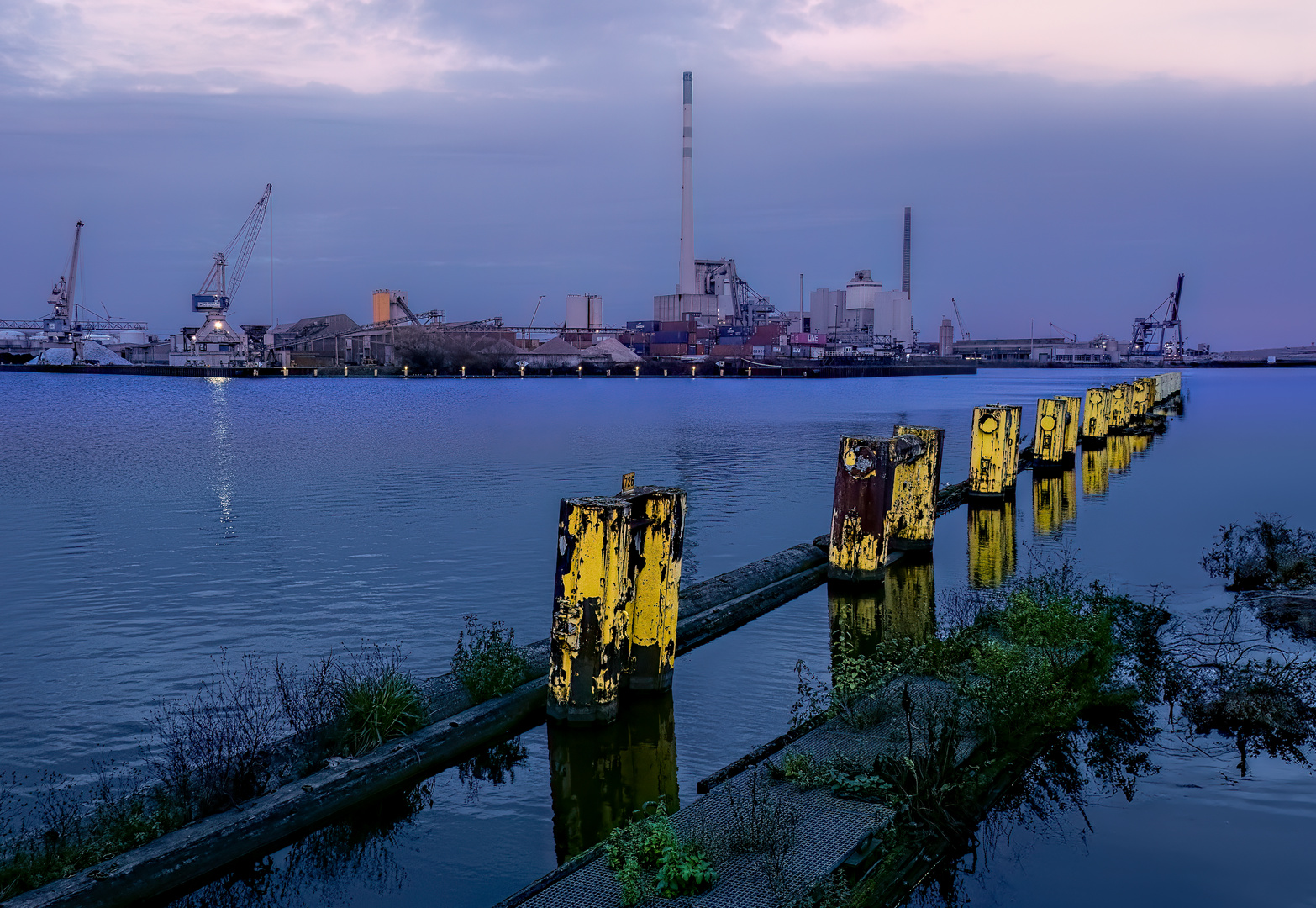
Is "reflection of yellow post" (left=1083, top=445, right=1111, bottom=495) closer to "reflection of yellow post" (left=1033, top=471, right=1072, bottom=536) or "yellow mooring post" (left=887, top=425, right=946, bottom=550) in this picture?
"reflection of yellow post" (left=1033, top=471, right=1072, bottom=536)

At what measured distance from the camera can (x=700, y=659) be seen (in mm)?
10000

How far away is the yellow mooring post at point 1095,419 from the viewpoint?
30.6 metres

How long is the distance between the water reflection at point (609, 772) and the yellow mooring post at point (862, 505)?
420 cm

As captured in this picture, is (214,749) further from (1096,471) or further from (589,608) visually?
(1096,471)

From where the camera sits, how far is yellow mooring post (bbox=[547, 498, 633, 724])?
699 cm

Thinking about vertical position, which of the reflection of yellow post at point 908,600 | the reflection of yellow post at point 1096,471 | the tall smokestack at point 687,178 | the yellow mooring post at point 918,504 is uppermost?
the tall smokestack at point 687,178

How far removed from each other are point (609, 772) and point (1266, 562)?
930 cm

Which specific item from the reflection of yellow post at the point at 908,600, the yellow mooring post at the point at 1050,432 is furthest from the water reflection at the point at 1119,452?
the reflection of yellow post at the point at 908,600

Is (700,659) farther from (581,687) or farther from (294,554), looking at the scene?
(294,554)

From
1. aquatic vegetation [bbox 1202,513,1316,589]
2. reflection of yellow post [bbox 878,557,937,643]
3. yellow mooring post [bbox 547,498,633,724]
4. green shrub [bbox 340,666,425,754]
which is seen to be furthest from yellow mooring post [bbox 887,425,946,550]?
green shrub [bbox 340,666,425,754]

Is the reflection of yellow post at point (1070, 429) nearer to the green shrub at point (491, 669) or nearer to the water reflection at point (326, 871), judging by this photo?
the green shrub at point (491, 669)

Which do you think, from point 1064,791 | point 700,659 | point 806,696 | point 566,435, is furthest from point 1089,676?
point 566,435

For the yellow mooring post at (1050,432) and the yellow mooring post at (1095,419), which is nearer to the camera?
the yellow mooring post at (1050,432)

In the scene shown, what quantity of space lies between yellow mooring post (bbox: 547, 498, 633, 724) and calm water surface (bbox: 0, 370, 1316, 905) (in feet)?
1.23
